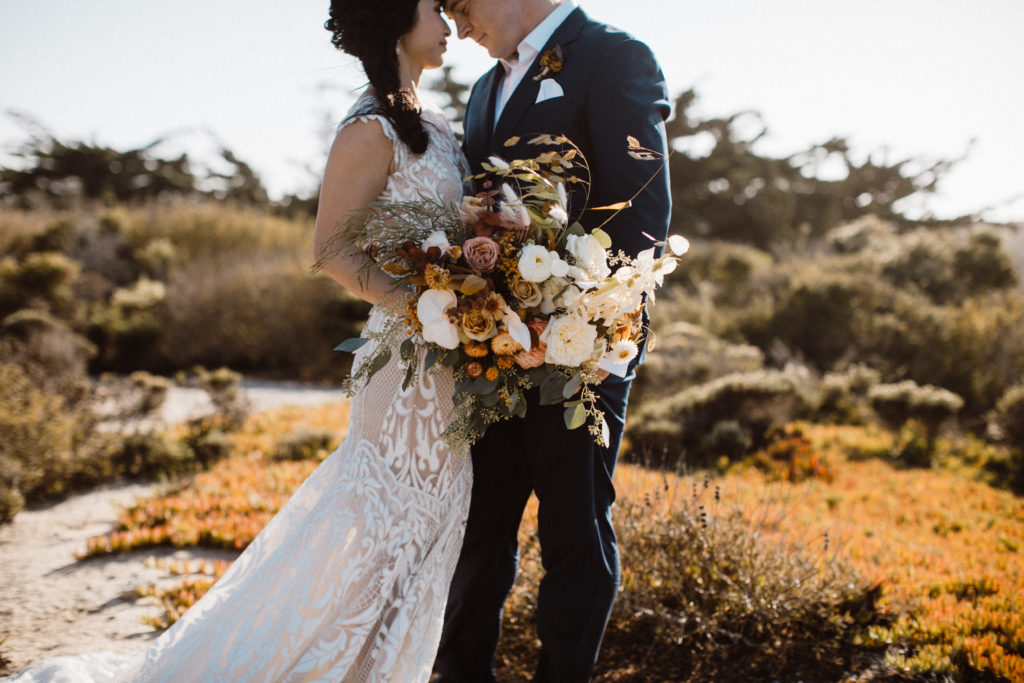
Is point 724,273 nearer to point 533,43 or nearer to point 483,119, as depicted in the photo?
point 483,119

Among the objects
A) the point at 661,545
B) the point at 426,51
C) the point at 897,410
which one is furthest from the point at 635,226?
the point at 897,410

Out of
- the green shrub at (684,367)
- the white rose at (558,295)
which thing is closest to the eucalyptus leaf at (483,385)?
the white rose at (558,295)

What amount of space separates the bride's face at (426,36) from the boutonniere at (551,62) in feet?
1.65

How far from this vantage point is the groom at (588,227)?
185cm

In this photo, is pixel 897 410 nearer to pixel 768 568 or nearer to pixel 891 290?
pixel 891 290

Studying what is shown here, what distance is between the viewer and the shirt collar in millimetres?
2080

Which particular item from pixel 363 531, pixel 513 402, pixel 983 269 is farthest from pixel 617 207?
pixel 983 269

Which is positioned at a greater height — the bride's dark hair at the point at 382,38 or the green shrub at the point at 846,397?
the bride's dark hair at the point at 382,38

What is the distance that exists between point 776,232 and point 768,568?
673 inches

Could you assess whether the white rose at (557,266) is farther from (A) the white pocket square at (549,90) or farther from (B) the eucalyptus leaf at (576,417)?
(A) the white pocket square at (549,90)

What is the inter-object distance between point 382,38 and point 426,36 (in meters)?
0.18

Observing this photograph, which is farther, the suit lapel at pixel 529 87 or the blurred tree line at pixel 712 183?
the blurred tree line at pixel 712 183

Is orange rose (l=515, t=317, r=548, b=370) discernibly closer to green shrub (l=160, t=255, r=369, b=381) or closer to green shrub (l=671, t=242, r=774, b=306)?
green shrub (l=160, t=255, r=369, b=381)

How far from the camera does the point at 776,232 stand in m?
17.8
